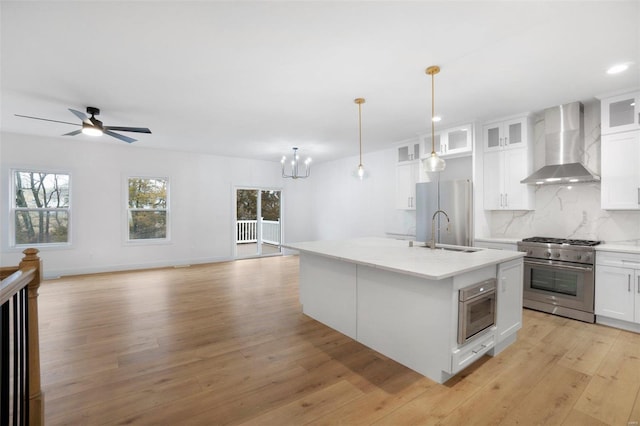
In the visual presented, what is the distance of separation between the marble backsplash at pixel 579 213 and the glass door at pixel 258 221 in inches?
219

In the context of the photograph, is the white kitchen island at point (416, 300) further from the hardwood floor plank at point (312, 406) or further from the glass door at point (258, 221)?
the glass door at point (258, 221)

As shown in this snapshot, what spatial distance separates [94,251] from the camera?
5941 mm

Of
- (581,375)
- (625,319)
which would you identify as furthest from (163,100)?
(625,319)

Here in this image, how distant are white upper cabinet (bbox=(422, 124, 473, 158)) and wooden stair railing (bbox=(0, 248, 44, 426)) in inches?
199

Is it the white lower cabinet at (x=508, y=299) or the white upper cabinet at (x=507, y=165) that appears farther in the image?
the white upper cabinet at (x=507, y=165)

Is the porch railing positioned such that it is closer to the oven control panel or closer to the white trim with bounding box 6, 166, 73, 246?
the white trim with bounding box 6, 166, 73, 246

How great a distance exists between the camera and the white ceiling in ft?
6.59

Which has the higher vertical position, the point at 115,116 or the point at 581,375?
the point at 115,116

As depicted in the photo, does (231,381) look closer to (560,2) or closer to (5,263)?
(560,2)

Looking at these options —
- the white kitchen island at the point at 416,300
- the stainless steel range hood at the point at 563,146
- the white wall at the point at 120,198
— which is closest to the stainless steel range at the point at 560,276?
the stainless steel range hood at the point at 563,146

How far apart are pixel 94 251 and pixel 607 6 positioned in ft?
26.1

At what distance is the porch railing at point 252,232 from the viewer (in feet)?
30.2

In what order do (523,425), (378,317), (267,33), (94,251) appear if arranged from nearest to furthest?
(523,425)
(267,33)
(378,317)
(94,251)

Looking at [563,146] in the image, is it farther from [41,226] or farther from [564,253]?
[41,226]
